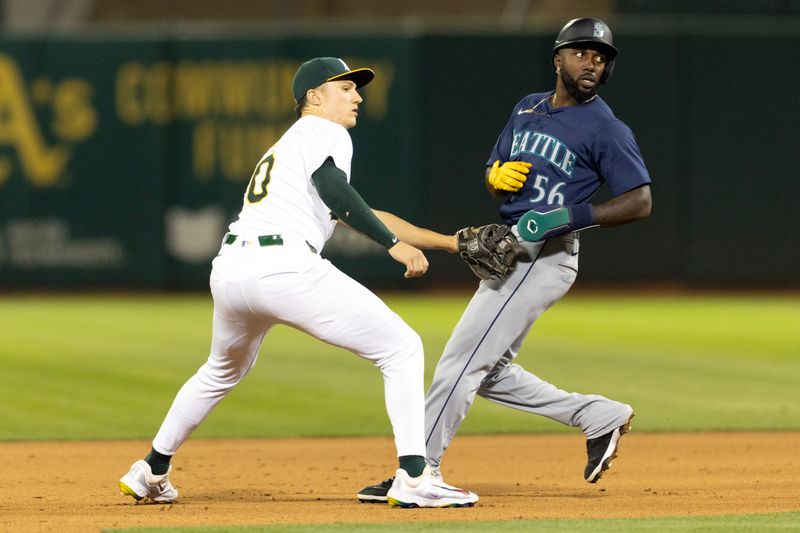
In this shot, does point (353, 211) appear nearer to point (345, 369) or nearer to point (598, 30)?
point (598, 30)

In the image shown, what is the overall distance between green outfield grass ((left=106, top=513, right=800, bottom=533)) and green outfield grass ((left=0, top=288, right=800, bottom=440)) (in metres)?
3.15

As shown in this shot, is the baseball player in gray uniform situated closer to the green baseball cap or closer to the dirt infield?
the dirt infield

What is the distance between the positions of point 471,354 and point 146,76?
12896 mm

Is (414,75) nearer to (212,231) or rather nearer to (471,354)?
(212,231)

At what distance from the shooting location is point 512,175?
568 cm

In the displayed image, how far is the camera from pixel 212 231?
17562mm

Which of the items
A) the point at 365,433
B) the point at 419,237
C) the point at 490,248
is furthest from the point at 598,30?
the point at 365,433

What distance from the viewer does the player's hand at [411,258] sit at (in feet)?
16.9

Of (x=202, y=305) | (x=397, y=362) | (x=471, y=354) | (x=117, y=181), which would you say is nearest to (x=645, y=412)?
(x=471, y=354)

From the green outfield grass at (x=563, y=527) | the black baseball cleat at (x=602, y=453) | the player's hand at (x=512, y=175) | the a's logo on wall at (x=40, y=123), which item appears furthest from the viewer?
the a's logo on wall at (x=40, y=123)

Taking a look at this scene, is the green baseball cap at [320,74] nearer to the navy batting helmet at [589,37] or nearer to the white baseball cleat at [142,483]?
the navy batting helmet at [589,37]

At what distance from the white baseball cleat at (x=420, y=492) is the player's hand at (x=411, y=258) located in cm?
79

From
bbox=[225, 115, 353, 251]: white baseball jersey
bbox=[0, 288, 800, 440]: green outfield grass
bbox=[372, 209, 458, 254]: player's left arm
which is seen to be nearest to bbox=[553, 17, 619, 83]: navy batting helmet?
bbox=[372, 209, 458, 254]: player's left arm

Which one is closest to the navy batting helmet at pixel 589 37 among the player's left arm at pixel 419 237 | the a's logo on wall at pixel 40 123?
the player's left arm at pixel 419 237
